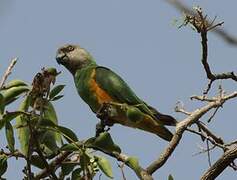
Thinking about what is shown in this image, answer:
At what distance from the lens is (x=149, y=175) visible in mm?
3029

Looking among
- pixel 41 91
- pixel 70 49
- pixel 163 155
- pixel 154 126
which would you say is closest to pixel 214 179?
pixel 163 155

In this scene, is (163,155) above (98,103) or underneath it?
above

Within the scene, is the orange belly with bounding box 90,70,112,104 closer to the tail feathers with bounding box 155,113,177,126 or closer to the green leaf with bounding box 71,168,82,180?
the tail feathers with bounding box 155,113,177,126

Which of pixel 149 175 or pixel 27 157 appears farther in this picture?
pixel 149 175

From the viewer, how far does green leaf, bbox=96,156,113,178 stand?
272 centimetres

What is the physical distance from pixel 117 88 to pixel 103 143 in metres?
3.49

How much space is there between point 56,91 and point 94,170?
431 millimetres

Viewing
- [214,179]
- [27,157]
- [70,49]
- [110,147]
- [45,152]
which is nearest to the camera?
[27,157]

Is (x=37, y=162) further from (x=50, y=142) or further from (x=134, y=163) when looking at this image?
(x=134, y=163)

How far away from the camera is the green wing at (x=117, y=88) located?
6.22m

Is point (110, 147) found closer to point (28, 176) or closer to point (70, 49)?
point (28, 176)

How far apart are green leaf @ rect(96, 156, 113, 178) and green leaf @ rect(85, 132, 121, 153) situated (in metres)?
0.06

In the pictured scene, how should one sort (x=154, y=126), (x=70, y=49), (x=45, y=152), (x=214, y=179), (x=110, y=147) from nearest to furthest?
(x=110, y=147), (x=45, y=152), (x=214, y=179), (x=154, y=126), (x=70, y=49)

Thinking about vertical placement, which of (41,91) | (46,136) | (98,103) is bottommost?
(98,103)
